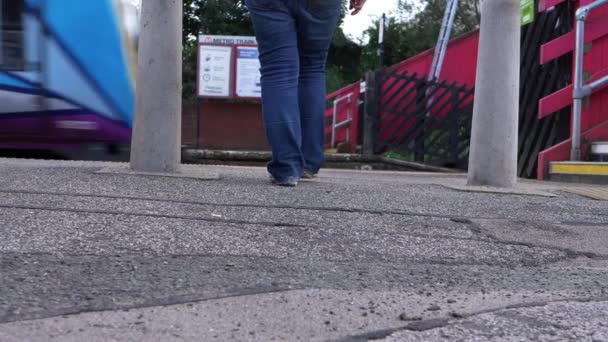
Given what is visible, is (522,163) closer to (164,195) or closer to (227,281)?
(164,195)

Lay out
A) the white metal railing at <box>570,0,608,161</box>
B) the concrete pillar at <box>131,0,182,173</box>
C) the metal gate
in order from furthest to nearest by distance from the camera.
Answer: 1. the metal gate
2. the white metal railing at <box>570,0,608,161</box>
3. the concrete pillar at <box>131,0,182,173</box>

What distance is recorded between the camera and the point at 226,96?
13.3 m

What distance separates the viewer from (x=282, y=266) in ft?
7.14

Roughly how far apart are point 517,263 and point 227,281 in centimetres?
111

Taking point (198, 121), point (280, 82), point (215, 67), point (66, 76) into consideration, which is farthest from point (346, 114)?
point (280, 82)

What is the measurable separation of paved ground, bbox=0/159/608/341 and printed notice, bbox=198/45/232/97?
9.66 meters

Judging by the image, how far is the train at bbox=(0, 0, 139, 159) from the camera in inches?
312

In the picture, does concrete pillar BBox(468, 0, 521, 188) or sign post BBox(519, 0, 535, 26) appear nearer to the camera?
concrete pillar BBox(468, 0, 521, 188)

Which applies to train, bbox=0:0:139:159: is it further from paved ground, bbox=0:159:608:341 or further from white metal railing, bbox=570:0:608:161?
white metal railing, bbox=570:0:608:161

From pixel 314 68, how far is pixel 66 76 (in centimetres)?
460

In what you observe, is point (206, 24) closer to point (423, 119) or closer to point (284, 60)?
point (423, 119)

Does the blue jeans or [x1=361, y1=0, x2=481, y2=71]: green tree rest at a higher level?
[x1=361, y1=0, x2=481, y2=71]: green tree

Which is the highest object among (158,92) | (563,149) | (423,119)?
(423,119)

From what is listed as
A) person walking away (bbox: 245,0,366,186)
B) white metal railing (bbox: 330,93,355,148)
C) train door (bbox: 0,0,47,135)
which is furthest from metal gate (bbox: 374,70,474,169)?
person walking away (bbox: 245,0,366,186)
